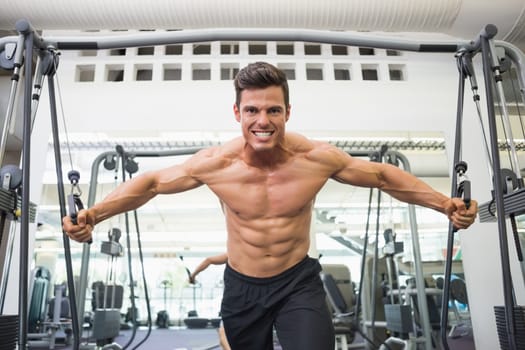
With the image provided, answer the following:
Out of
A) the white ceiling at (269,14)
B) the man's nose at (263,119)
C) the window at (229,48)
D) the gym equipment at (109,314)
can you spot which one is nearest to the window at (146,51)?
the window at (229,48)

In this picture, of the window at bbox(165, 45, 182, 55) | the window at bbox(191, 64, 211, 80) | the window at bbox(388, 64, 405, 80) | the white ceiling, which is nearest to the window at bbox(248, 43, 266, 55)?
the window at bbox(191, 64, 211, 80)

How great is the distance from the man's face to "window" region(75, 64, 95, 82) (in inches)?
101

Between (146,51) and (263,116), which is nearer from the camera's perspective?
(263,116)

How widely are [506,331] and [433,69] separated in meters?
2.50

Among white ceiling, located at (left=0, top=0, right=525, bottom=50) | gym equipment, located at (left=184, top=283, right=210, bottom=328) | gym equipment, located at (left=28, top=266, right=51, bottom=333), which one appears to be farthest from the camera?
gym equipment, located at (left=184, top=283, right=210, bottom=328)

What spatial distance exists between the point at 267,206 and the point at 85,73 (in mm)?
2847

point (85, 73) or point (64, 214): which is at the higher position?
point (85, 73)

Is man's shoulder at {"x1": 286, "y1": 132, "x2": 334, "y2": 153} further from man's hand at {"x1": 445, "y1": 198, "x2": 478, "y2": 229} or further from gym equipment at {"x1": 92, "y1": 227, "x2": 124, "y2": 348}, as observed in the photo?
gym equipment at {"x1": 92, "y1": 227, "x2": 124, "y2": 348}

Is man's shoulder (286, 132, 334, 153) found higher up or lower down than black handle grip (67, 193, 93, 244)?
higher up

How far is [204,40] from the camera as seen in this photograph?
2090 mm

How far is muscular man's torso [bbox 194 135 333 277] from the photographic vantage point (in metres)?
1.58

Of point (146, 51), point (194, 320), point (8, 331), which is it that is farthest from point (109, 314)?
point (194, 320)

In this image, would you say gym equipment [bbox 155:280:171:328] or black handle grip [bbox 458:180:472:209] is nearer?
black handle grip [bbox 458:180:472:209]

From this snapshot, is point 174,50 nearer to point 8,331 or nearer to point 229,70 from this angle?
point 229,70
